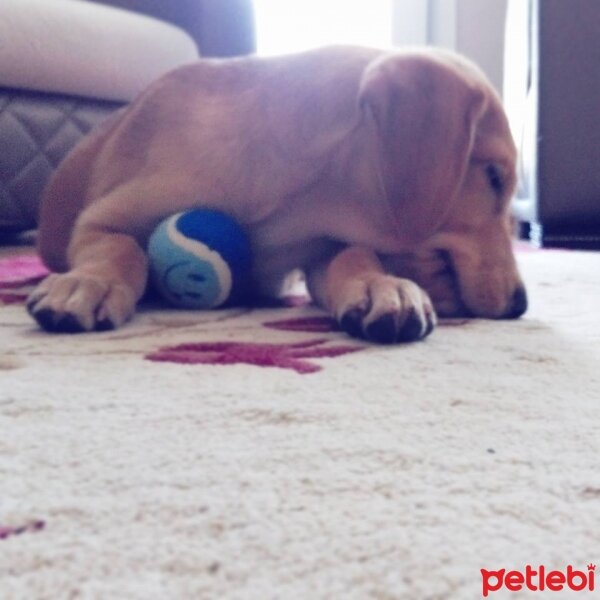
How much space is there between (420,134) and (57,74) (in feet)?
4.02

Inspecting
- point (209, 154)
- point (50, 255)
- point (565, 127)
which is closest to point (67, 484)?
point (209, 154)

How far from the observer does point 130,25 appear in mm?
2207

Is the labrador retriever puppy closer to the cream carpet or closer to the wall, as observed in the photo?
the cream carpet

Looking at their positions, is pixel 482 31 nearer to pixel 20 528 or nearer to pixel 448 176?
pixel 448 176

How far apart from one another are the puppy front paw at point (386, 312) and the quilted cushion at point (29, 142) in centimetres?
128

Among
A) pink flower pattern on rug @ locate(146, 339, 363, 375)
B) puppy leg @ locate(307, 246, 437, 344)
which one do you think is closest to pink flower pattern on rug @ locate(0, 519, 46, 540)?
pink flower pattern on rug @ locate(146, 339, 363, 375)

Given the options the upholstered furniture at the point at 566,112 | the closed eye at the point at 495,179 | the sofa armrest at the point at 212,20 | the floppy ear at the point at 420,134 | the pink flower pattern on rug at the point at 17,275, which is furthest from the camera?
the sofa armrest at the point at 212,20

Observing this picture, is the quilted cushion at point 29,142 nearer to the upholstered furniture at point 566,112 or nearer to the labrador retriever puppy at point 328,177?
the labrador retriever puppy at point 328,177

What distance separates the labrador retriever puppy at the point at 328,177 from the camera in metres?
1.11

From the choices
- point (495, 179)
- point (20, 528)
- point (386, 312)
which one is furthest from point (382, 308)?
point (20, 528)

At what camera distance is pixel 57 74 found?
2057 mm

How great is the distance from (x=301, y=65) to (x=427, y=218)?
1.15 feet

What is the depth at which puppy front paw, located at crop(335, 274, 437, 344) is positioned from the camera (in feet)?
3.09

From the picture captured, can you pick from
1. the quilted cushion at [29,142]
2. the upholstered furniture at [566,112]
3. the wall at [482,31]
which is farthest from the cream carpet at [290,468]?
the wall at [482,31]
